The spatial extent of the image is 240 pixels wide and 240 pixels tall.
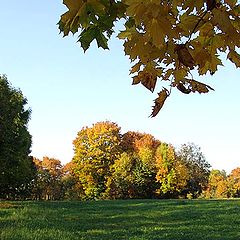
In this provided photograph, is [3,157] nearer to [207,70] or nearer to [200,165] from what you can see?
[207,70]

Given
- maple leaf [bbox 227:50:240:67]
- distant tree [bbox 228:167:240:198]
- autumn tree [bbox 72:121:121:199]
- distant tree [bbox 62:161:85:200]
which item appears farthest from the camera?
distant tree [bbox 228:167:240:198]

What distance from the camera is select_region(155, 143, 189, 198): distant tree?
57.2m

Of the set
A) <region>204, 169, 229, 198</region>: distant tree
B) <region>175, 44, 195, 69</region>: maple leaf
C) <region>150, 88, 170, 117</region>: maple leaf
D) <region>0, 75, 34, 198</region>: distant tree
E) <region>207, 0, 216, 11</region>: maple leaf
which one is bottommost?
<region>204, 169, 229, 198</region>: distant tree

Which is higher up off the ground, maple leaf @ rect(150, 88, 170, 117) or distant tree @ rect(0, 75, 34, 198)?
distant tree @ rect(0, 75, 34, 198)

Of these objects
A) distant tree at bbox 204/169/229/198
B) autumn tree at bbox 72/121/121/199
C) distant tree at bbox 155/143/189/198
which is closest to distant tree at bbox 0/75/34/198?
autumn tree at bbox 72/121/121/199

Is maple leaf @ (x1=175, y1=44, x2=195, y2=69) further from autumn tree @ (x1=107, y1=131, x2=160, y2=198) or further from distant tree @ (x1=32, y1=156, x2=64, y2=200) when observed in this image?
distant tree @ (x1=32, y1=156, x2=64, y2=200)

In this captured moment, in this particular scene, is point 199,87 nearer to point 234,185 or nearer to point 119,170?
point 119,170

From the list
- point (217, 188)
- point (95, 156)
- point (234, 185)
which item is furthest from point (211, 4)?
point (234, 185)

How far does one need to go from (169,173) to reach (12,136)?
32336 mm

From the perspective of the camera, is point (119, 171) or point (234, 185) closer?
point (119, 171)

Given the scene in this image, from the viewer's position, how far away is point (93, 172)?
188 ft

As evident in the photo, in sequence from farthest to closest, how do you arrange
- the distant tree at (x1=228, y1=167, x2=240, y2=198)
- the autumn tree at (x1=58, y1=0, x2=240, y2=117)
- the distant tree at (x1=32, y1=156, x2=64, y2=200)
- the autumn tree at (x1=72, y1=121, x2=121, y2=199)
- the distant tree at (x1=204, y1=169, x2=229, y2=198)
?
1. the distant tree at (x1=228, y1=167, x2=240, y2=198)
2. the distant tree at (x1=204, y1=169, x2=229, y2=198)
3. the distant tree at (x1=32, y1=156, x2=64, y2=200)
4. the autumn tree at (x1=72, y1=121, x2=121, y2=199)
5. the autumn tree at (x1=58, y1=0, x2=240, y2=117)

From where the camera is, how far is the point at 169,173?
188 ft

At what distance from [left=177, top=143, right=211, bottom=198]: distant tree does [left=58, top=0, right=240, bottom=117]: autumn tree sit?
203ft
